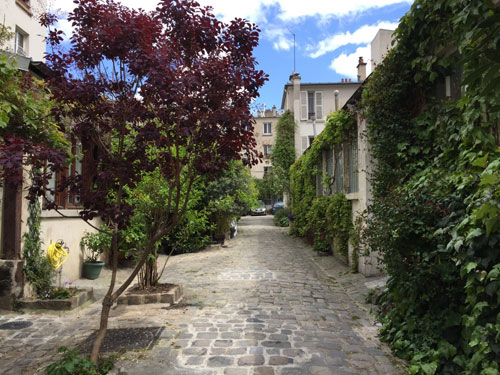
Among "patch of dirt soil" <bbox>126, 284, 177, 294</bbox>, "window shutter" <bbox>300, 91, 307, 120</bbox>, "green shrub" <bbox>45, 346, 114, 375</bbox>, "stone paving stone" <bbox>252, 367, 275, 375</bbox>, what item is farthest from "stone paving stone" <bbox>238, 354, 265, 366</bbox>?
"window shutter" <bbox>300, 91, 307, 120</bbox>

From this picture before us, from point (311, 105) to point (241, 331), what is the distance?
23008 mm

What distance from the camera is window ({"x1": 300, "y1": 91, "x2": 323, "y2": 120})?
84.7 feet

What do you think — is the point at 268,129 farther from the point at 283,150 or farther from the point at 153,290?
the point at 153,290

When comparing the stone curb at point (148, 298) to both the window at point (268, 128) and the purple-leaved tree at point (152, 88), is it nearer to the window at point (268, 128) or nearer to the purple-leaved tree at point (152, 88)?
the purple-leaved tree at point (152, 88)

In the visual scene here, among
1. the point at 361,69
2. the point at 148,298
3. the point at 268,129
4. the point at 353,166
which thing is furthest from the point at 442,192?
the point at 268,129

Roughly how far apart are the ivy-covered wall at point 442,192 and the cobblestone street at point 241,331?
1.91ft

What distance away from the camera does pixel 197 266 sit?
10.2 meters

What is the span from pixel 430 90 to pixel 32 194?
5.94 metres

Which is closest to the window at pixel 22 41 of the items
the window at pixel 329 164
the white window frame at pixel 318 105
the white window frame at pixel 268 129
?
the window at pixel 329 164

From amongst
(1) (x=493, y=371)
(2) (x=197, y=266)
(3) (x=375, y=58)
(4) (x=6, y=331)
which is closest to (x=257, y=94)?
(1) (x=493, y=371)

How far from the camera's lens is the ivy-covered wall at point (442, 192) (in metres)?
2.87

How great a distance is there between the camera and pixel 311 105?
26.0 metres

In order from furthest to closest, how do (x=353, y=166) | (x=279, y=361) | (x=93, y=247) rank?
(x=353, y=166), (x=93, y=247), (x=279, y=361)

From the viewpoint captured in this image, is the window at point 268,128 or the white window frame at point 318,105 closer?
the white window frame at point 318,105
